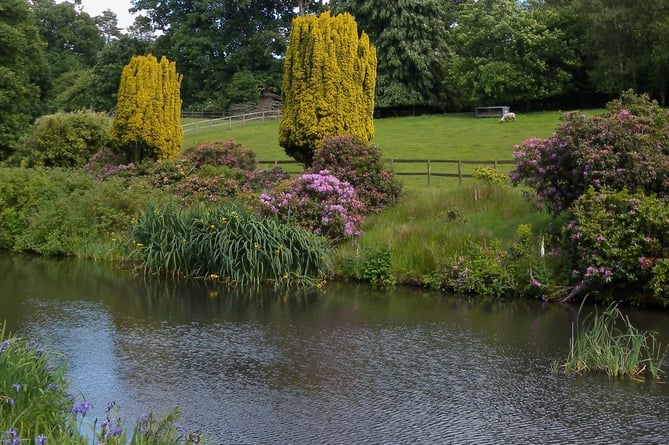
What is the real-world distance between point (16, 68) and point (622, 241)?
123 feet

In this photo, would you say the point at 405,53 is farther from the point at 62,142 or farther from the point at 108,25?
the point at 108,25

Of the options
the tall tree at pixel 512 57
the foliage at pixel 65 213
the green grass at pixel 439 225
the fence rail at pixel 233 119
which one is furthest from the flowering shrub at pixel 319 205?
the fence rail at pixel 233 119

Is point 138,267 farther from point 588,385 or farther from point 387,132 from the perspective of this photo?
point 387,132

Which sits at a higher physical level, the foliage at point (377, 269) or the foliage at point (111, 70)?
the foliage at point (111, 70)

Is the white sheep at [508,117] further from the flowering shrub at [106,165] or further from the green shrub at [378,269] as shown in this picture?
the green shrub at [378,269]

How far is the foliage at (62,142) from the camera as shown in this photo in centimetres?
3078

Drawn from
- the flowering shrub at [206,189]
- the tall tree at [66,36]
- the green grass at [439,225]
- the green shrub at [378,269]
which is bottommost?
the green shrub at [378,269]

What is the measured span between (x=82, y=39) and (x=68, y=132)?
52.7 meters

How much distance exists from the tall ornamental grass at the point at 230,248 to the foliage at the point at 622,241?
6.04 meters

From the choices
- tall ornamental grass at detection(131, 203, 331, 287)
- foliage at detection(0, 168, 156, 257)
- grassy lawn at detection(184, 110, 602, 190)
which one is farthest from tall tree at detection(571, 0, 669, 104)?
tall ornamental grass at detection(131, 203, 331, 287)

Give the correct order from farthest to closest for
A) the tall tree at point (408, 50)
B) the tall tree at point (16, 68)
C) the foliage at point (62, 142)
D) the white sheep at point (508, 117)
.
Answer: the tall tree at point (408, 50) < the white sheep at point (508, 117) < the tall tree at point (16, 68) < the foliage at point (62, 142)

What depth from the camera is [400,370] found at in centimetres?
1133

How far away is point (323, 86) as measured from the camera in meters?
25.2

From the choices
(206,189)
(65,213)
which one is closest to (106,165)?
(65,213)
